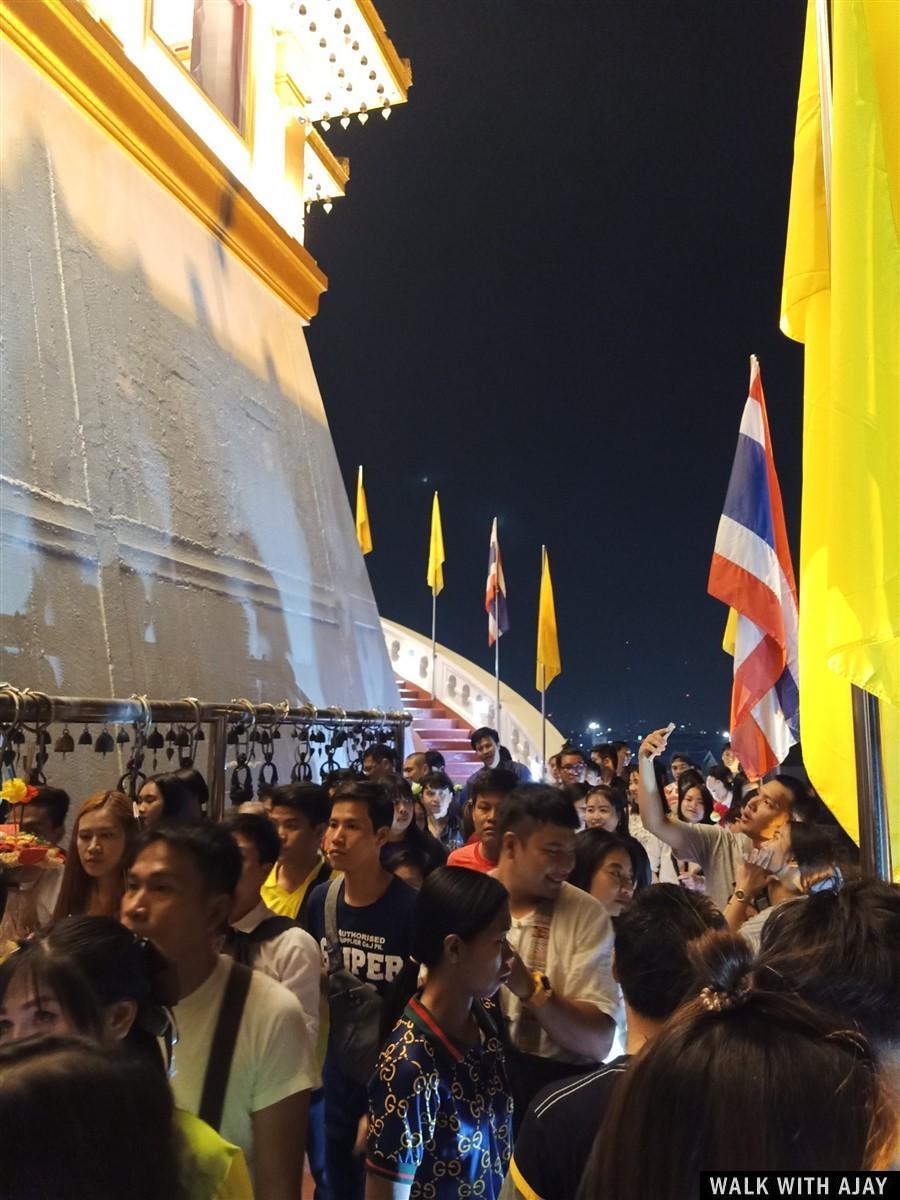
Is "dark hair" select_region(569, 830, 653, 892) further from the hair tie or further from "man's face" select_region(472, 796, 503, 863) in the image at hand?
the hair tie

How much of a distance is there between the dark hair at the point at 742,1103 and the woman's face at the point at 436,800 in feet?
19.3

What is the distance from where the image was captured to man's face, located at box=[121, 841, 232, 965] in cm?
214

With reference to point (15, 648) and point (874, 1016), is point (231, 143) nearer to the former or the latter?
point (15, 648)

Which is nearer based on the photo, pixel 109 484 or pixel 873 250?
pixel 873 250

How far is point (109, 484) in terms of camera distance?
5062 mm

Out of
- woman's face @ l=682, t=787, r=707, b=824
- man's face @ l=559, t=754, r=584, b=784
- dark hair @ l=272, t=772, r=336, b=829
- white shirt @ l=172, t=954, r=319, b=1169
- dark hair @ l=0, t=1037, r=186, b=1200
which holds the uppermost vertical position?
dark hair @ l=0, t=1037, r=186, b=1200

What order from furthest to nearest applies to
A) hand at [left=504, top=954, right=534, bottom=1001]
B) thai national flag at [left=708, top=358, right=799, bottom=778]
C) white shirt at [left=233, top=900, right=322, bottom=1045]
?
thai national flag at [left=708, top=358, right=799, bottom=778] → white shirt at [left=233, top=900, right=322, bottom=1045] → hand at [left=504, top=954, right=534, bottom=1001]

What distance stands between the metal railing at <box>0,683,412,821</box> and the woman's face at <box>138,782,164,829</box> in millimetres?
155

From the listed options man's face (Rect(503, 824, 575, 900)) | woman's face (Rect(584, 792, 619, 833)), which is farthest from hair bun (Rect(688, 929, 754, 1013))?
woman's face (Rect(584, 792, 619, 833))

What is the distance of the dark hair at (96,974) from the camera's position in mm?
1615

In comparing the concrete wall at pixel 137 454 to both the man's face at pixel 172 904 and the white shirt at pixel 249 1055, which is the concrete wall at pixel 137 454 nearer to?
the man's face at pixel 172 904

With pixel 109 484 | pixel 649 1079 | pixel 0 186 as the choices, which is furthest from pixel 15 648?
pixel 649 1079

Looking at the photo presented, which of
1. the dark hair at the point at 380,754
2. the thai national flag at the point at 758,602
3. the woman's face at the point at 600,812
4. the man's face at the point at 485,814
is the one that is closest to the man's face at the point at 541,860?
the man's face at the point at 485,814

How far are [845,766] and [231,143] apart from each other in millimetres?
6961
